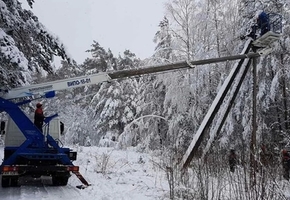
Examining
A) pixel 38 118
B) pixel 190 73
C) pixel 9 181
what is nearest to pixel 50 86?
pixel 38 118

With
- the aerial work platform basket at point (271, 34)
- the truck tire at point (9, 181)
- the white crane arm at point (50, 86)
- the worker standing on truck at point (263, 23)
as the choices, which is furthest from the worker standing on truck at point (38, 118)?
the worker standing on truck at point (263, 23)

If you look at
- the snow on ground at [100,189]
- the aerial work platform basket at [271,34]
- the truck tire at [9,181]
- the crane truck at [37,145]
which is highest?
the aerial work platform basket at [271,34]

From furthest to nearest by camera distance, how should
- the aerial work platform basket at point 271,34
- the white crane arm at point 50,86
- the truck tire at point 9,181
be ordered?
the aerial work platform basket at point 271,34, the white crane arm at point 50,86, the truck tire at point 9,181

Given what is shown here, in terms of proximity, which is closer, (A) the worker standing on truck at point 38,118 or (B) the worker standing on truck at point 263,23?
(A) the worker standing on truck at point 38,118

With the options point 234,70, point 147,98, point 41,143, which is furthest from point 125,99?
point 41,143

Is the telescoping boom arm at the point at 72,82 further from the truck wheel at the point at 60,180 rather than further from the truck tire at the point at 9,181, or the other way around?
the truck wheel at the point at 60,180

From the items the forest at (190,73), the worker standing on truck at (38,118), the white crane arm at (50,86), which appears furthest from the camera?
the forest at (190,73)

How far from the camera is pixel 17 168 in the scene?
8.01 metres

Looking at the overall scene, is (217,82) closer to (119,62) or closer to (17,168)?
(17,168)

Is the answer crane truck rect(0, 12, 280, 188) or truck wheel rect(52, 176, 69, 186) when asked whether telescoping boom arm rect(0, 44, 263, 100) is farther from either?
truck wheel rect(52, 176, 69, 186)

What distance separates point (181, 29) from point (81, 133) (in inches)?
839

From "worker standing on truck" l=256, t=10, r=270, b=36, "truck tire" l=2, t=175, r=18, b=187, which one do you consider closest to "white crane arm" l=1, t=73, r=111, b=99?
"truck tire" l=2, t=175, r=18, b=187

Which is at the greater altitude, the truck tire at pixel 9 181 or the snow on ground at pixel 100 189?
the truck tire at pixel 9 181

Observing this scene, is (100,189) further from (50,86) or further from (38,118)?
(38,118)
